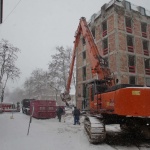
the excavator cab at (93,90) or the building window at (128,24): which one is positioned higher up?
the building window at (128,24)

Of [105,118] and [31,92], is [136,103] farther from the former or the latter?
[31,92]

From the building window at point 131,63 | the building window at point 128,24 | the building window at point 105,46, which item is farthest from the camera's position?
the building window at point 105,46

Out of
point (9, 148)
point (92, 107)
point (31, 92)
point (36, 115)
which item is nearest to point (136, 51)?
point (36, 115)

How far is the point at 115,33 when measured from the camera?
24.9 meters

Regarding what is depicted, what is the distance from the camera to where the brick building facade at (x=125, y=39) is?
2470 centimetres

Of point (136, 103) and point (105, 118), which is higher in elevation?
point (136, 103)

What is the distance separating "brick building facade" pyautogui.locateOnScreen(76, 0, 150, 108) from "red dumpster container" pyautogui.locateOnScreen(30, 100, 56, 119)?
5971 millimetres

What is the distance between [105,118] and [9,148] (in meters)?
4.78

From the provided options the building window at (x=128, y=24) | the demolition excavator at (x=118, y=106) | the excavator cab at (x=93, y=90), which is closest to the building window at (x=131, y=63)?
the building window at (x=128, y=24)

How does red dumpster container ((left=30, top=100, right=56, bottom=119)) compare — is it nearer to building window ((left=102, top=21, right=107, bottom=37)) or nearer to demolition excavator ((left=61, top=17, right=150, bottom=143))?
demolition excavator ((left=61, top=17, right=150, bottom=143))

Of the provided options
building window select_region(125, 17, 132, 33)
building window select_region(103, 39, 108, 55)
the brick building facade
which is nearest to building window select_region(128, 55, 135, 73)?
the brick building facade

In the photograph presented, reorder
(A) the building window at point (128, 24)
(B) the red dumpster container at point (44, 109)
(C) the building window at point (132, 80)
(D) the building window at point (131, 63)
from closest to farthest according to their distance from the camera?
(B) the red dumpster container at point (44, 109)
(C) the building window at point (132, 80)
(D) the building window at point (131, 63)
(A) the building window at point (128, 24)

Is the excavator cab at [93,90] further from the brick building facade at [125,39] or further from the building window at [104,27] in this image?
the building window at [104,27]

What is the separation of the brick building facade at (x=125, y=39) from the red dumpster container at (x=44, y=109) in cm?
597
